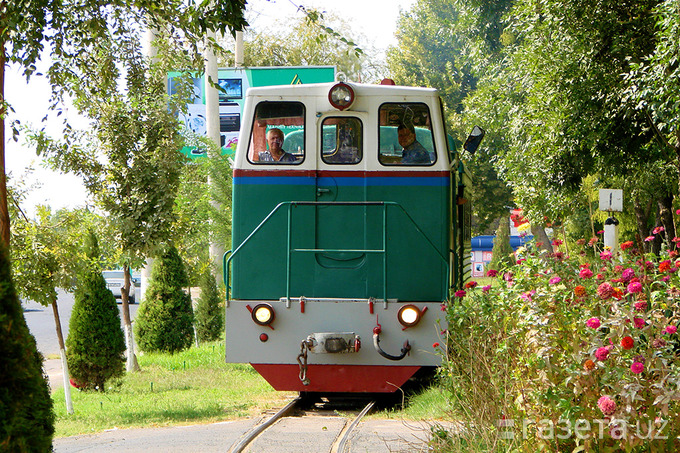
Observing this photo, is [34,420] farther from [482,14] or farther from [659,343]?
[482,14]

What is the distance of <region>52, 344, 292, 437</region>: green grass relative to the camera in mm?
8633

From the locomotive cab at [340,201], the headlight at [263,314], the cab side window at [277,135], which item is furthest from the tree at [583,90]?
the headlight at [263,314]

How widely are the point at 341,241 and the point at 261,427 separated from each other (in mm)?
2121

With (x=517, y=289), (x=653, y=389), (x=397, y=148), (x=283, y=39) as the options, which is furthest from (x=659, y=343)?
(x=283, y=39)

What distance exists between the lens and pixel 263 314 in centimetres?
782

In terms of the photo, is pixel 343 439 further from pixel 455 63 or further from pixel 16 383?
pixel 455 63

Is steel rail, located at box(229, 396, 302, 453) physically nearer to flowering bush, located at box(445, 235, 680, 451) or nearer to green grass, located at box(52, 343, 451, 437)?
green grass, located at box(52, 343, 451, 437)

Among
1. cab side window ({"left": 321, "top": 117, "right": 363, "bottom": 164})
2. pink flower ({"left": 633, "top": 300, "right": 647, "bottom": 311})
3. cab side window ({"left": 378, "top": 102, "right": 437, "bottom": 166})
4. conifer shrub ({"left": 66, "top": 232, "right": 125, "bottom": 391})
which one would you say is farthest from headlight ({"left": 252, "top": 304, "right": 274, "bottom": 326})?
conifer shrub ({"left": 66, "top": 232, "right": 125, "bottom": 391})

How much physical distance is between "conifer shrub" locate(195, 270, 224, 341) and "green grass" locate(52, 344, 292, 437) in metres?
5.42

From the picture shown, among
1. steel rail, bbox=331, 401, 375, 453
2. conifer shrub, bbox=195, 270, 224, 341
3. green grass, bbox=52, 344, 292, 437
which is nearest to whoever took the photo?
steel rail, bbox=331, 401, 375, 453

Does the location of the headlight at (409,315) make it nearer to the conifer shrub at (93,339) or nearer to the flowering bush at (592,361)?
the flowering bush at (592,361)

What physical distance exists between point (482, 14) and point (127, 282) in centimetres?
2159

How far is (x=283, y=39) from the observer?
38688 millimetres

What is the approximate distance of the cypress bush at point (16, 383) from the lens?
3.43 metres
